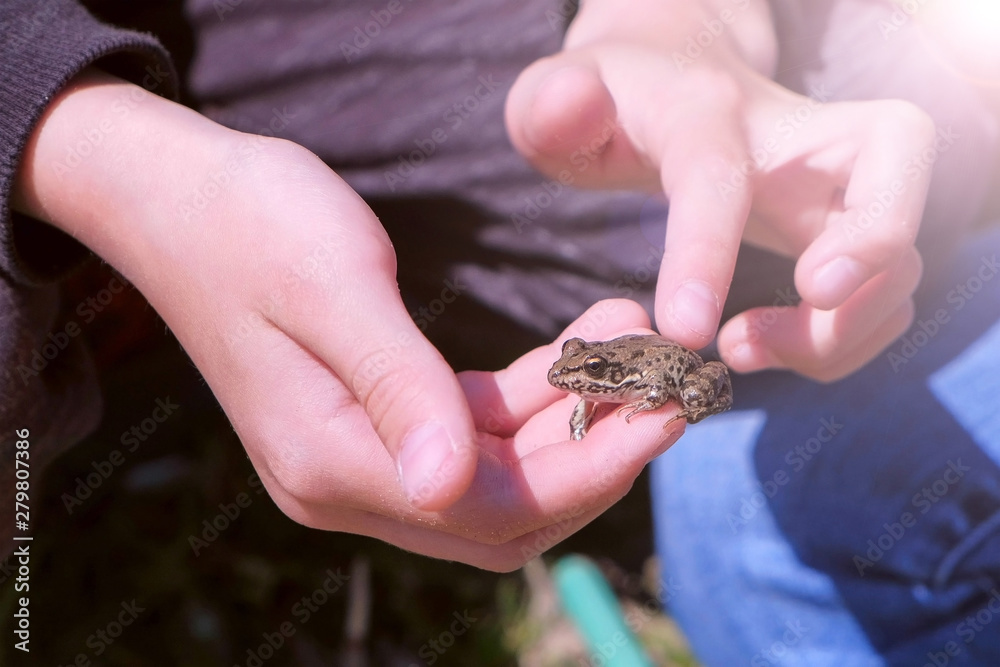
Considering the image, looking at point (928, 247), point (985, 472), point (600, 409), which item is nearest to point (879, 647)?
point (985, 472)

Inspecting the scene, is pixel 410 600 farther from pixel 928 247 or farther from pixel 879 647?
pixel 928 247

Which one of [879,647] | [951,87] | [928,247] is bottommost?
[879,647]

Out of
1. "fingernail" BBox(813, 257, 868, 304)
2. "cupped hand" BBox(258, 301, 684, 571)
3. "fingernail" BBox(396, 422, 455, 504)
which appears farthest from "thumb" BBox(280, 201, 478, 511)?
"fingernail" BBox(813, 257, 868, 304)

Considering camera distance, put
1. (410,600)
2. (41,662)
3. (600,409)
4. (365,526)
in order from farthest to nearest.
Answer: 1. (410,600)
2. (41,662)
3. (600,409)
4. (365,526)

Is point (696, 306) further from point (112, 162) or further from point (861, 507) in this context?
point (112, 162)

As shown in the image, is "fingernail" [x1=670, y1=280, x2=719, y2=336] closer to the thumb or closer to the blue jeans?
the thumb

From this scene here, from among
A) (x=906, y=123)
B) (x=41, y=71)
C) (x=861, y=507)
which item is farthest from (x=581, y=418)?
(x=41, y=71)
